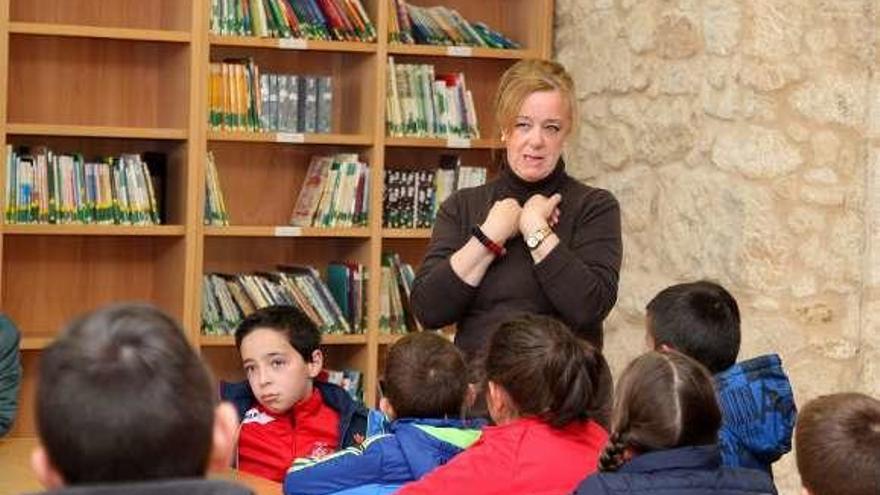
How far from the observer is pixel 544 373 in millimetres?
2859

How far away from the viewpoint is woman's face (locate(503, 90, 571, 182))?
3.52 metres

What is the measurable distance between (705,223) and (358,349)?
146cm

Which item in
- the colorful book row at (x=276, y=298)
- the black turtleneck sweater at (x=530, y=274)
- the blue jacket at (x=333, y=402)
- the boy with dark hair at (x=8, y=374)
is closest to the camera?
the black turtleneck sweater at (x=530, y=274)

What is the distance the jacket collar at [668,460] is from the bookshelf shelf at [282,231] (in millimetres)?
3081

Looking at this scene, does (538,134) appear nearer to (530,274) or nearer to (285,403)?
(530,274)

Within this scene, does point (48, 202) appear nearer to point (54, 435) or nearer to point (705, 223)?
point (705, 223)

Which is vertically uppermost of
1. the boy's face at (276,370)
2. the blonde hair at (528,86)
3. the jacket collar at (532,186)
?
the blonde hair at (528,86)

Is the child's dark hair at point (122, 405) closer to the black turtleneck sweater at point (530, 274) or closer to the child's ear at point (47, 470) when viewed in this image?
the child's ear at point (47, 470)

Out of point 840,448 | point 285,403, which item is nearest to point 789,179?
point 285,403

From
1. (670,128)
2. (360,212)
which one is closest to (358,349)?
(360,212)

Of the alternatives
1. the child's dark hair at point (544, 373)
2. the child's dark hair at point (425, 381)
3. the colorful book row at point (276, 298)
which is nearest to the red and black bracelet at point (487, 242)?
the child's dark hair at point (425, 381)

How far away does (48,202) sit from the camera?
5195 millimetres

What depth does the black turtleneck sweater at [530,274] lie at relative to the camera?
336 centimetres

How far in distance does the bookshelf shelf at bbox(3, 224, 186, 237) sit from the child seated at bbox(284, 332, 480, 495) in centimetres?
220
